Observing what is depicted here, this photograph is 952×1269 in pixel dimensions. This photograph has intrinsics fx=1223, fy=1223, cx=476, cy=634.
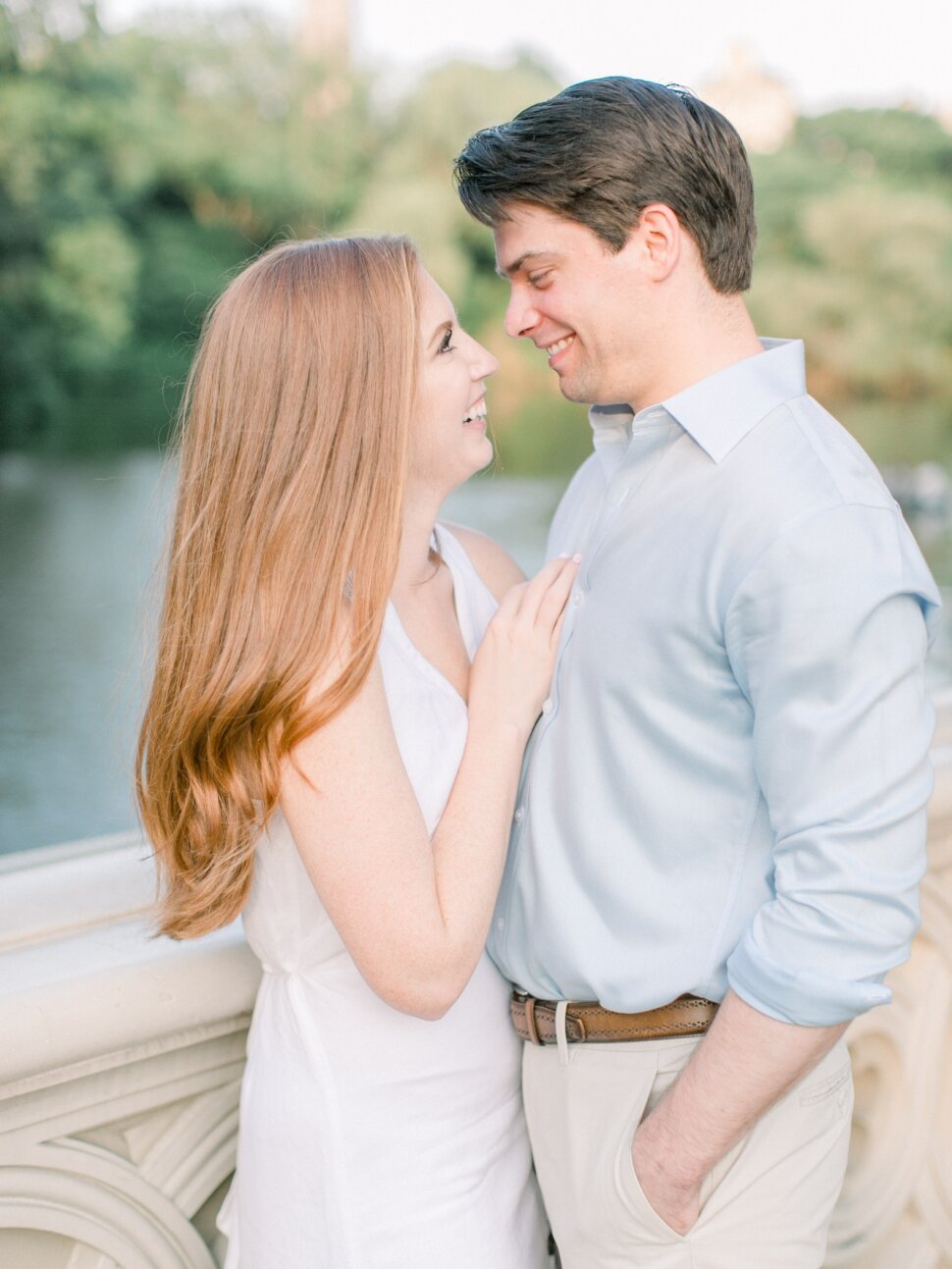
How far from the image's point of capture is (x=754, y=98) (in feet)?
17.2

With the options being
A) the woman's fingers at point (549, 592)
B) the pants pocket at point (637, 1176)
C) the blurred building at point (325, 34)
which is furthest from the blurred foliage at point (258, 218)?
the pants pocket at point (637, 1176)

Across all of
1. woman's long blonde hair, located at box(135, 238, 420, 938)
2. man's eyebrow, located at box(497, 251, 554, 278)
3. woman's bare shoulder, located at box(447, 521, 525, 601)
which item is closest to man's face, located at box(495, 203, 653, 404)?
man's eyebrow, located at box(497, 251, 554, 278)

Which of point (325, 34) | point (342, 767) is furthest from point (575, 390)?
point (325, 34)

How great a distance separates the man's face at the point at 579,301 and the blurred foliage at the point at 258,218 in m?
1.20

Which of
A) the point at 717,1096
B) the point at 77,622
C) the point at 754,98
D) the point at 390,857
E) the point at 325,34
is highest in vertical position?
the point at 325,34

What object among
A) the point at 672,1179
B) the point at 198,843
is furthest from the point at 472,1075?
the point at 198,843

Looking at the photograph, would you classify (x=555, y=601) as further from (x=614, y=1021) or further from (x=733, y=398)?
(x=614, y=1021)

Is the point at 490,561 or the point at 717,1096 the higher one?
the point at 490,561

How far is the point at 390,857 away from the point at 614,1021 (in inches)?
10.6

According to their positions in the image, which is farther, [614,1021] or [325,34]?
[325,34]

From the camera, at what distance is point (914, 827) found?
0.94 m

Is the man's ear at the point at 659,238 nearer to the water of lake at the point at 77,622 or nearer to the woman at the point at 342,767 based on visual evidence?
the woman at the point at 342,767

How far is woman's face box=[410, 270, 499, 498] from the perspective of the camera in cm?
109

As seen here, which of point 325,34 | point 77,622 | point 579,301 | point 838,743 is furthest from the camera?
point 325,34
